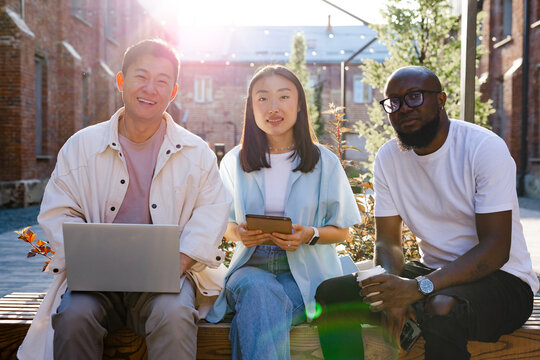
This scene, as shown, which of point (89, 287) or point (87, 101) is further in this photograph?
point (87, 101)

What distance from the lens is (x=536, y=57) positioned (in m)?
18.4

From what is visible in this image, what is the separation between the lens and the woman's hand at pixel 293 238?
303cm

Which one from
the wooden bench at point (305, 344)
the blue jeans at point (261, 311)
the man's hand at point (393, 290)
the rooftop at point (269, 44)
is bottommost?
the wooden bench at point (305, 344)

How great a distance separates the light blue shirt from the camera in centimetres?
321

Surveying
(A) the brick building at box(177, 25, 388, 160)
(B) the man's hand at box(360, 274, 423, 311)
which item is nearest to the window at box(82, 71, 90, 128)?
(A) the brick building at box(177, 25, 388, 160)

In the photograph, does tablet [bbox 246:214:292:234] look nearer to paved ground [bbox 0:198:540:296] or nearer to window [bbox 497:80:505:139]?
paved ground [bbox 0:198:540:296]

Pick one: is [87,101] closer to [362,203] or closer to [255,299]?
[362,203]

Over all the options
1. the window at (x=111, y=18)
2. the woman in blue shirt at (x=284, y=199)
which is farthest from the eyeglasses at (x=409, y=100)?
the window at (x=111, y=18)

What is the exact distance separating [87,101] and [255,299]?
1897cm

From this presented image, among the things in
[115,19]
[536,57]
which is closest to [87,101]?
[115,19]

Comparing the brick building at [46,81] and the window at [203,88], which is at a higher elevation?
the window at [203,88]

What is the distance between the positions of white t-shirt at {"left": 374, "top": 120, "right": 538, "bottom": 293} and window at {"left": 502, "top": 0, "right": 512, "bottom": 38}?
20.7m

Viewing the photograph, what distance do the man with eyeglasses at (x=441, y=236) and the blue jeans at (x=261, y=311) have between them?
7.4 inches

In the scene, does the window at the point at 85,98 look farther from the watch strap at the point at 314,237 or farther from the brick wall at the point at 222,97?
the watch strap at the point at 314,237
